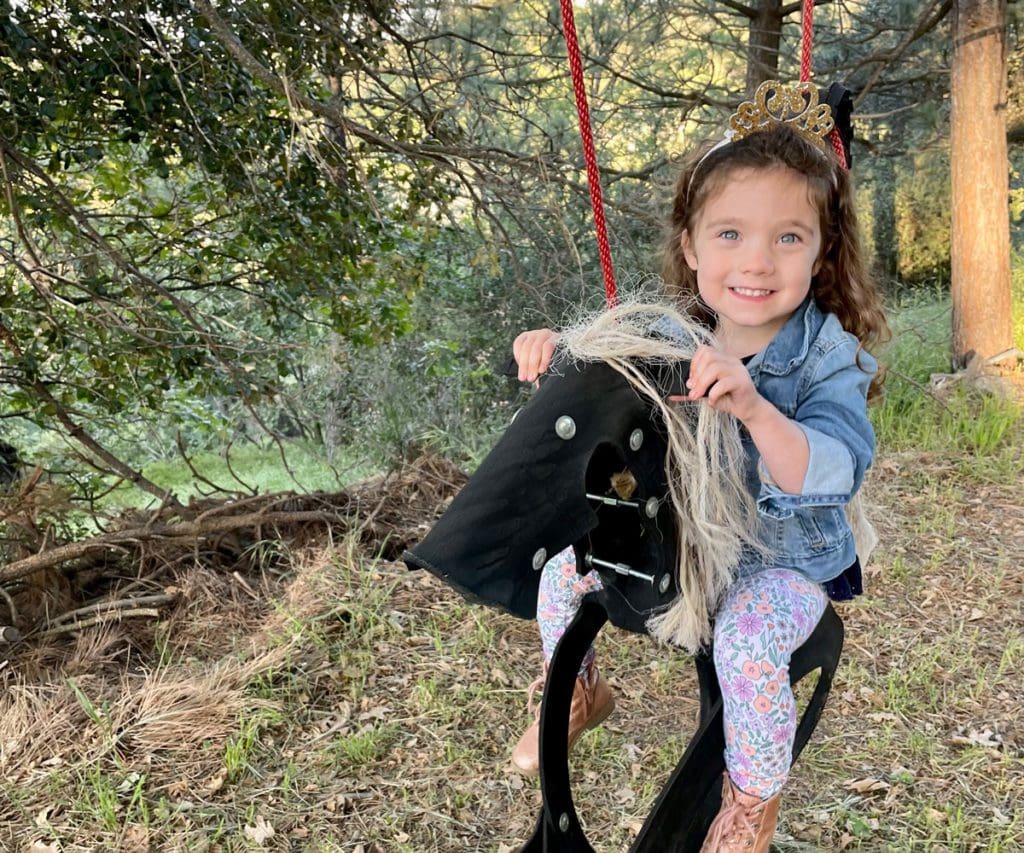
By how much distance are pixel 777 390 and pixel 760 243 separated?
297mm

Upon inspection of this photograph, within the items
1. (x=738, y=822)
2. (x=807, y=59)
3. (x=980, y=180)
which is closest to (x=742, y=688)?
(x=738, y=822)

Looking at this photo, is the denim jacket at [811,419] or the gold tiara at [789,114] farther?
the gold tiara at [789,114]

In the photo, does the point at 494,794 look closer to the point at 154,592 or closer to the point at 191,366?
the point at 154,592

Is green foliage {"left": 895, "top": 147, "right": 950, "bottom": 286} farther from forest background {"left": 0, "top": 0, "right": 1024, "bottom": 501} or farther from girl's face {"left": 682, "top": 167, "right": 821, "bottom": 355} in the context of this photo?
girl's face {"left": 682, "top": 167, "right": 821, "bottom": 355}

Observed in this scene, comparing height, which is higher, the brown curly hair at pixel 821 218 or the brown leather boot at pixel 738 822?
the brown curly hair at pixel 821 218

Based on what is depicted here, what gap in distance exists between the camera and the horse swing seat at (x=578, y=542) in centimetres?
125

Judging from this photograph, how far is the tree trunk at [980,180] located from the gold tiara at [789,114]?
4.11 metres

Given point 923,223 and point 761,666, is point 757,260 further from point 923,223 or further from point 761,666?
point 923,223

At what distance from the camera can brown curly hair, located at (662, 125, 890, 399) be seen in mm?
1689

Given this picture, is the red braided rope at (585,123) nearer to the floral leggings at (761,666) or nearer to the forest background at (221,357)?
the forest background at (221,357)

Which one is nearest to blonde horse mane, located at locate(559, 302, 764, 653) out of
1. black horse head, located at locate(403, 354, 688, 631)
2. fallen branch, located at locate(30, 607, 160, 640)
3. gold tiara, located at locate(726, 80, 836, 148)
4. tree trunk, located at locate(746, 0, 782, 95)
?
black horse head, located at locate(403, 354, 688, 631)

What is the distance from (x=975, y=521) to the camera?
3.89m

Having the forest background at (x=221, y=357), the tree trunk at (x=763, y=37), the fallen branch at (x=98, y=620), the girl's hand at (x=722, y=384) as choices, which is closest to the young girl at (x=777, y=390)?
the girl's hand at (x=722, y=384)

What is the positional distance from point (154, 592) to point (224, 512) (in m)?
0.49
